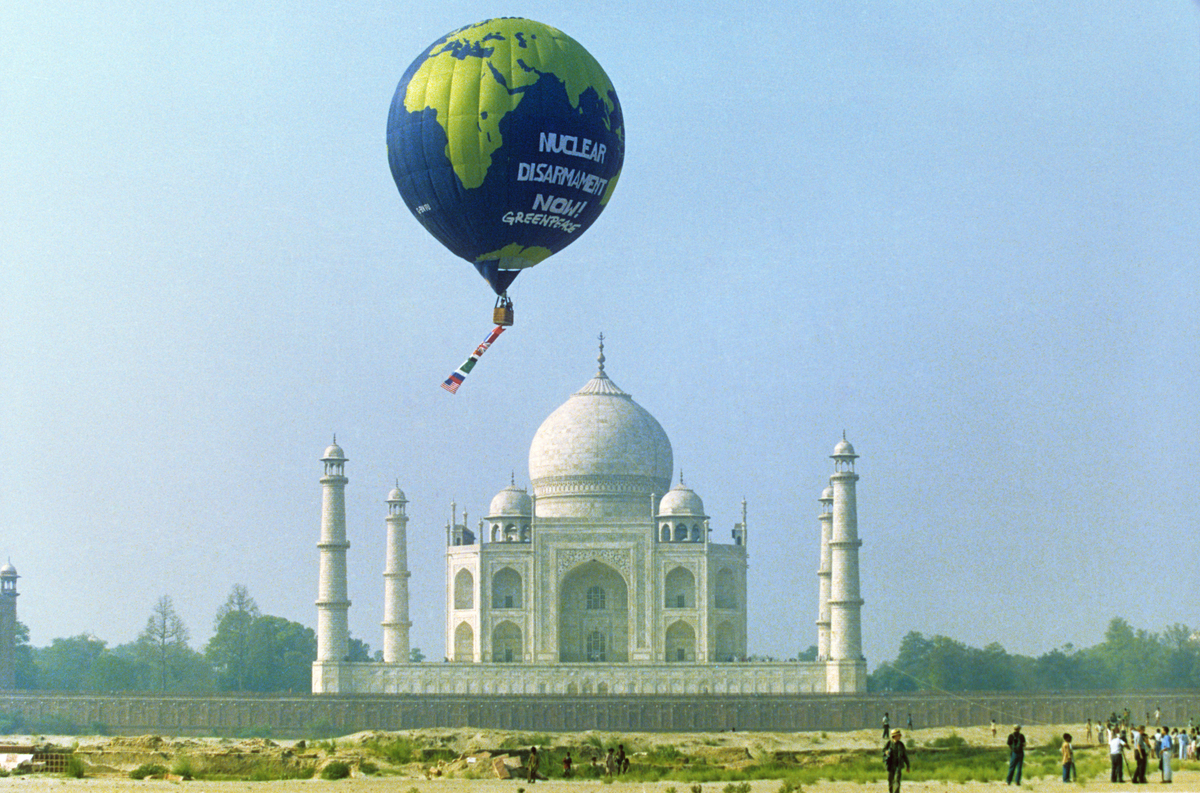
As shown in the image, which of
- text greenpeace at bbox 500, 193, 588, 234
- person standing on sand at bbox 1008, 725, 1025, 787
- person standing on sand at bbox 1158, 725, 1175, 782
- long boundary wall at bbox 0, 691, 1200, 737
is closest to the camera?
person standing on sand at bbox 1008, 725, 1025, 787

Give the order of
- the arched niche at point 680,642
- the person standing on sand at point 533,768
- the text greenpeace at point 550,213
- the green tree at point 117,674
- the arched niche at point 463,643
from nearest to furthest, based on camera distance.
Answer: the text greenpeace at point 550,213, the person standing on sand at point 533,768, the arched niche at point 680,642, the arched niche at point 463,643, the green tree at point 117,674

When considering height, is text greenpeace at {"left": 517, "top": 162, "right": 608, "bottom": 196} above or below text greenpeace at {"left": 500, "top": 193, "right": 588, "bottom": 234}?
above

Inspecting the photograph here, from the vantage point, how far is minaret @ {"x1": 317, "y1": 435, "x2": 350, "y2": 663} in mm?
50156

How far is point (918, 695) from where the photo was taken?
41875 mm

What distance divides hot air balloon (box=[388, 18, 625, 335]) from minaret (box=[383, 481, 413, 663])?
27507 mm

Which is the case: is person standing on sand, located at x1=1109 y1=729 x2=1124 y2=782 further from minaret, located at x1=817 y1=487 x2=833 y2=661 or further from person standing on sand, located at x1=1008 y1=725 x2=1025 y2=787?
minaret, located at x1=817 y1=487 x2=833 y2=661

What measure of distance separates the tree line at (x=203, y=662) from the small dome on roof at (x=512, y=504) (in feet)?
33.8

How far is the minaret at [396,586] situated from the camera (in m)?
54.0

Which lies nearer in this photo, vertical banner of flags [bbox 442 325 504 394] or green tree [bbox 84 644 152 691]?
vertical banner of flags [bbox 442 325 504 394]

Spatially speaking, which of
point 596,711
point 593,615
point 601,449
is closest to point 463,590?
point 593,615

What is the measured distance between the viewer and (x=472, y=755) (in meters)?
30.0

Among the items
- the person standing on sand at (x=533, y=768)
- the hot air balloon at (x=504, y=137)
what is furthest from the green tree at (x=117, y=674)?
the hot air balloon at (x=504, y=137)

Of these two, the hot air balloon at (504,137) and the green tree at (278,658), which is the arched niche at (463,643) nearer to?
the green tree at (278,658)

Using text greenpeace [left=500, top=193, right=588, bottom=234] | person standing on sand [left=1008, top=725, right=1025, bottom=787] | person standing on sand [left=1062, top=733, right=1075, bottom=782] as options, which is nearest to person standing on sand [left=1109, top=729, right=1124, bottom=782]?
person standing on sand [left=1062, top=733, right=1075, bottom=782]
